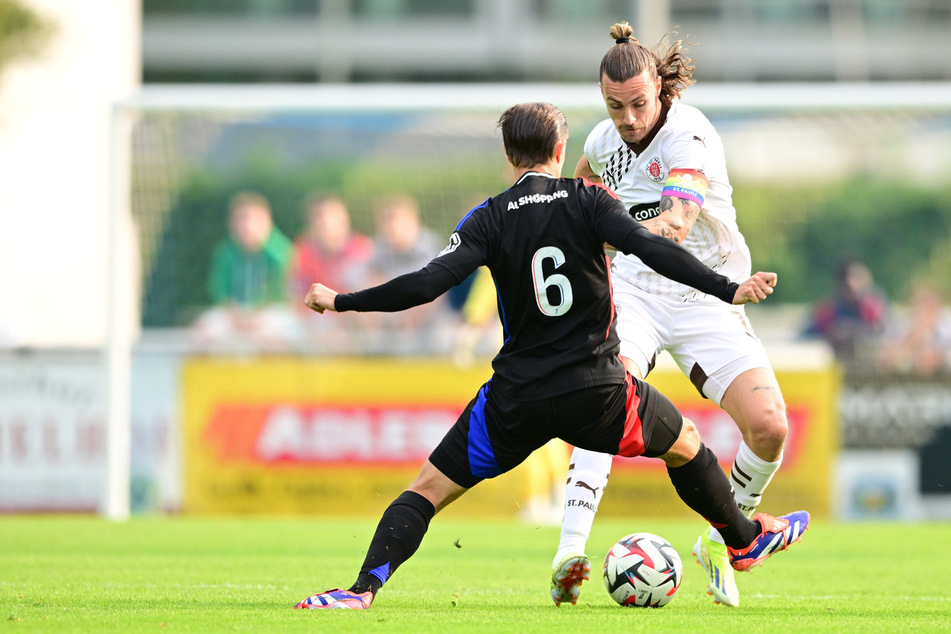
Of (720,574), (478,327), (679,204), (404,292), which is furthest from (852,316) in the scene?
(404,292)

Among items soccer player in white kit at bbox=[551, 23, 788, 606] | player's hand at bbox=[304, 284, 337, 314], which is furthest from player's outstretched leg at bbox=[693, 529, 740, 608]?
player's hand at bbox=[304, 284, 337, 314]

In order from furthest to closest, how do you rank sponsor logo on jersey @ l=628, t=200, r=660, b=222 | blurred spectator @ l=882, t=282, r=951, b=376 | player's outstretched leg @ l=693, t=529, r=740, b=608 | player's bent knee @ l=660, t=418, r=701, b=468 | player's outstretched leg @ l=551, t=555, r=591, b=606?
blurred spectator @ l=882, t=282, r=951, b=376
sponsor logo on jersey @ l=628, t=200, r=660, b=222
player's outstretched leg @ l=693, t=529, r=740, b=608
player's outstretched leg @ l=551, t=555, r=591, b=606
player's bent knee @ l=660, t=418, r=701, b=468

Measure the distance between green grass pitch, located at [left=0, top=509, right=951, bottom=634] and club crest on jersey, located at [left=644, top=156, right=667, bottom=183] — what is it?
1974 mm

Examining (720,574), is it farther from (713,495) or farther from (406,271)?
(406,271)

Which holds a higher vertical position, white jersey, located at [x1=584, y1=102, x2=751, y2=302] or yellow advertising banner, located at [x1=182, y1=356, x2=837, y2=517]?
white jersey, located at [x1=584, y1=102, x2=751, y2=302]

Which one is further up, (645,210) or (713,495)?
(645,210)

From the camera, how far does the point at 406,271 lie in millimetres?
13594

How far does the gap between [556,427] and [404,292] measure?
0.81m

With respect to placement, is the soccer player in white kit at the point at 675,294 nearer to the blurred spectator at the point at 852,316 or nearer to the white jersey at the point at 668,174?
the white jersey at the point at 668,174

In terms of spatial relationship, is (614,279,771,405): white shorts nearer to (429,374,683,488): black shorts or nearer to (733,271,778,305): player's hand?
(429,374,683,488): black shorts

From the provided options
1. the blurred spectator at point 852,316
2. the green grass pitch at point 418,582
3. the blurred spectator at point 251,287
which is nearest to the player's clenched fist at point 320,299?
the green grass pitch at point 418,582

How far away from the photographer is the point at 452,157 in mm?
13969

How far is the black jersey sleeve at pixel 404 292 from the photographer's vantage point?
5.07m

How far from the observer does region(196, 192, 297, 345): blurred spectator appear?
44.3 ft
